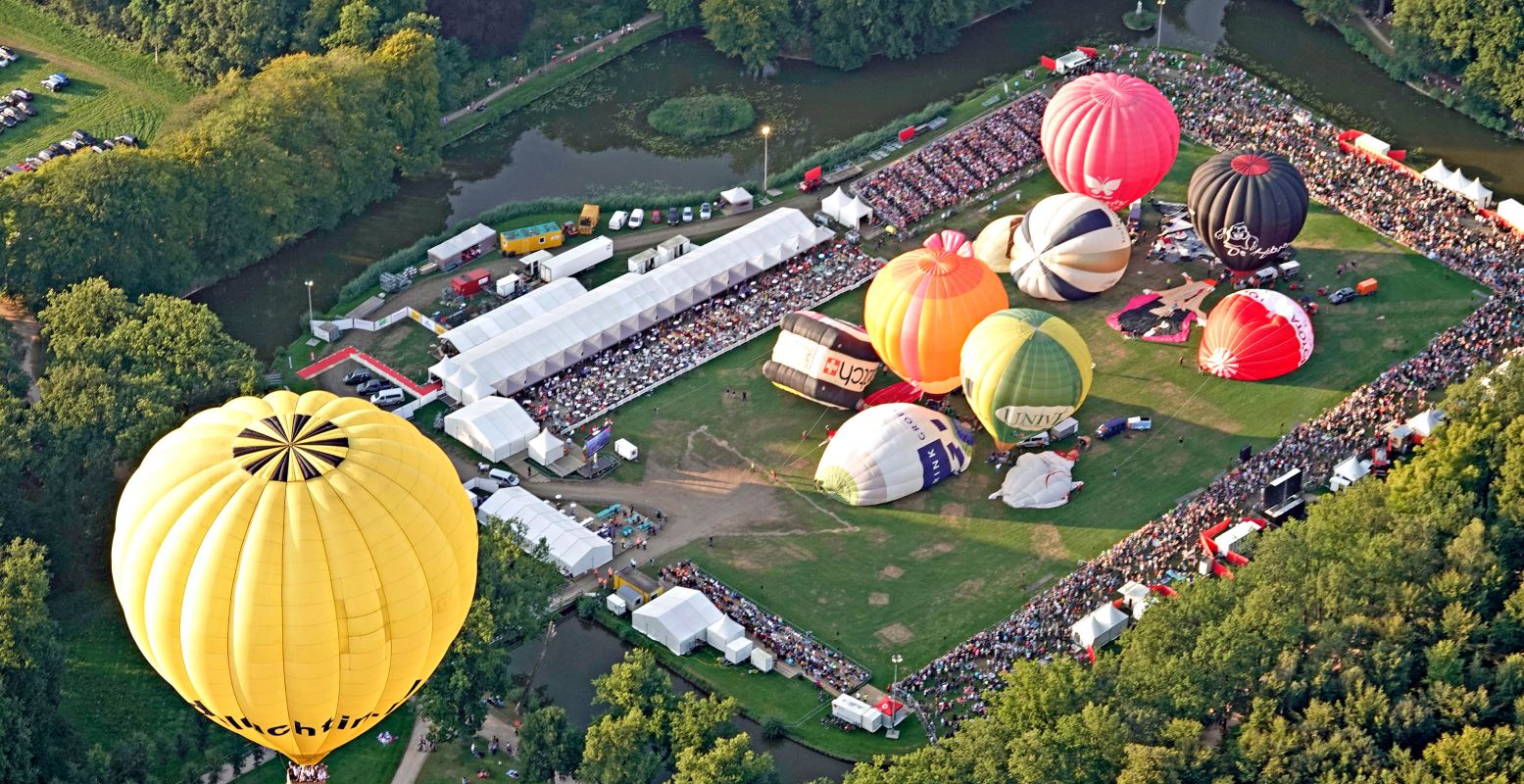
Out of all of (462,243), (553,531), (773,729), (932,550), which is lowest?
(773,729)

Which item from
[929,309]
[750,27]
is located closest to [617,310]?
[929,309]

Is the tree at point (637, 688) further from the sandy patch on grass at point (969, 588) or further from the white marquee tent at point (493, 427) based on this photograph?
the white marquee tent at point (493, 427)

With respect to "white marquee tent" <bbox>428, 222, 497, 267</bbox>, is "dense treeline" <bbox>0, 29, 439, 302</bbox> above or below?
above

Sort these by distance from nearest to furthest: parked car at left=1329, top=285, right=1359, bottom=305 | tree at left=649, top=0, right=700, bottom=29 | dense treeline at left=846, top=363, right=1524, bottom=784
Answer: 1. dense treeline at left=846, top=363, right=1524, bottom=784
2. parked car at left=1329, top=285, right=1359, bottom=305
3. tree at left=649, top=0, right=700, bottom=29

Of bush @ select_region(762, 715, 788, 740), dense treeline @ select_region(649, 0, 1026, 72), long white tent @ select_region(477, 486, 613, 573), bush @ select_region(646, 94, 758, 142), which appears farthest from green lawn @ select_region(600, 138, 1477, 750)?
dense treeline @ select_region(649, 0, 1026, 72)

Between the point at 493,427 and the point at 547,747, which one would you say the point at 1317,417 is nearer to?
the point at 493,427

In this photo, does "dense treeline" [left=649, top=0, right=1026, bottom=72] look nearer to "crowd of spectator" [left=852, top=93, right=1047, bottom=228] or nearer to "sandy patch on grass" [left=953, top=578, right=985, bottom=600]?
"crowd of spectator" [left=852, top=93, right=1047, bottom=228]

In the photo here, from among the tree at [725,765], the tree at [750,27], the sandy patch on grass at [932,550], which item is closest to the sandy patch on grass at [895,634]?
the sandy patch on grass at [932,550]
